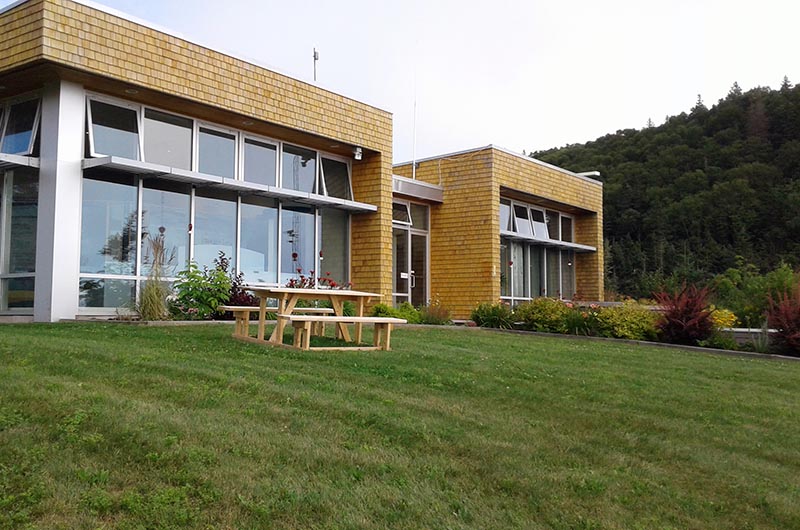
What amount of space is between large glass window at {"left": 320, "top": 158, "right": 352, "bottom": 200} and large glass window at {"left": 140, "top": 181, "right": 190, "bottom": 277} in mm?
3665

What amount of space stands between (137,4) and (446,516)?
40.6 feet

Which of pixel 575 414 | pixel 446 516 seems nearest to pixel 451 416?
pixel 575 414

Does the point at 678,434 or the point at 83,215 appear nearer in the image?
the point at 678,434

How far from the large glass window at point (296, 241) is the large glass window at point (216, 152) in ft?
4.86

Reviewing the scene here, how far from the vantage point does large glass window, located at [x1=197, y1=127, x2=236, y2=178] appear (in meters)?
13.1

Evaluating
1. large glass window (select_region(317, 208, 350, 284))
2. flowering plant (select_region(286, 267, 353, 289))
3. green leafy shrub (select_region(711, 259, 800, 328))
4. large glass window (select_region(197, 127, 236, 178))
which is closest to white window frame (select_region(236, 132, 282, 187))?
large glass window (select_region(197, 127, 236, 178))

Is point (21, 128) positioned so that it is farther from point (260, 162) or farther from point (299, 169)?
point (299, 169)

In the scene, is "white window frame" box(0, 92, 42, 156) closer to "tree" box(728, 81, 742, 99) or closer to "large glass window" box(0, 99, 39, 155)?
"large glass window" box(0, 99, 39, 155)

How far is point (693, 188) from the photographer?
110ft

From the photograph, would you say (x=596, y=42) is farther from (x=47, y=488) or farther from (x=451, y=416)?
(x=47, y=488)

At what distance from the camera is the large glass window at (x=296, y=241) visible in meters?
14.4

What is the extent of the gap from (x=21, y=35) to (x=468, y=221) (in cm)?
1126

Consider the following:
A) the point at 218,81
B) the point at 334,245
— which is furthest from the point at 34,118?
the point at 334,245

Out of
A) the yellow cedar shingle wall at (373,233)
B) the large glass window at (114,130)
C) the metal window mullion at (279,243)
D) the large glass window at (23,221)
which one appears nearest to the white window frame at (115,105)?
the large glass window at (114,130)
